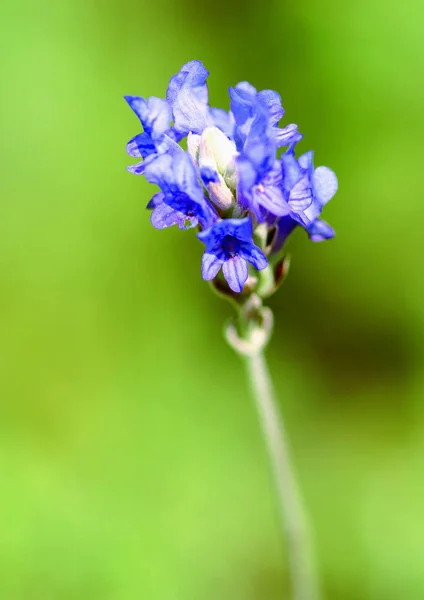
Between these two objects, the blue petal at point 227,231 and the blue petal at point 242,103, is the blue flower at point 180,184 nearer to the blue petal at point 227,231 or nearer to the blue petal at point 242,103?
the blue petal at point 227,231

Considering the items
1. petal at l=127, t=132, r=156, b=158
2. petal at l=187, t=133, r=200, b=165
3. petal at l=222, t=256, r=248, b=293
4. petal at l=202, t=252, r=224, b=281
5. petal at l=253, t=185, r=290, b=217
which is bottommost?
petal at l=222, t=256, r=248, b=293

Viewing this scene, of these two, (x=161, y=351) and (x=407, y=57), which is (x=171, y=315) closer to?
(x=161, y=351)

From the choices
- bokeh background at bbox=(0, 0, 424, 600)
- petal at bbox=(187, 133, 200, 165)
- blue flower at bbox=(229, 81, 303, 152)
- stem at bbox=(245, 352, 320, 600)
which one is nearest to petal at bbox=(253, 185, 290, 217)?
blue flower at bbox=(229, 81, 303, 152)

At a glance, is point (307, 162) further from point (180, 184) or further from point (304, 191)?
point (180, 184)

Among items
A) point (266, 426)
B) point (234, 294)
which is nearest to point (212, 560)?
point (266, 426)

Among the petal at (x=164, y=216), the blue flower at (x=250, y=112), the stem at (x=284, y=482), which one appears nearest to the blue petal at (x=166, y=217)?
the petal at (x=164, y=216)

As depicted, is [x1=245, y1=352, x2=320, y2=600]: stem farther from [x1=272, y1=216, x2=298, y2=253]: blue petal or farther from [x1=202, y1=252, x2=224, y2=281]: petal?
[x1=202, y1=252, x2=224, y2=281]: petal

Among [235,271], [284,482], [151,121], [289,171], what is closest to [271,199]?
[289,171]
